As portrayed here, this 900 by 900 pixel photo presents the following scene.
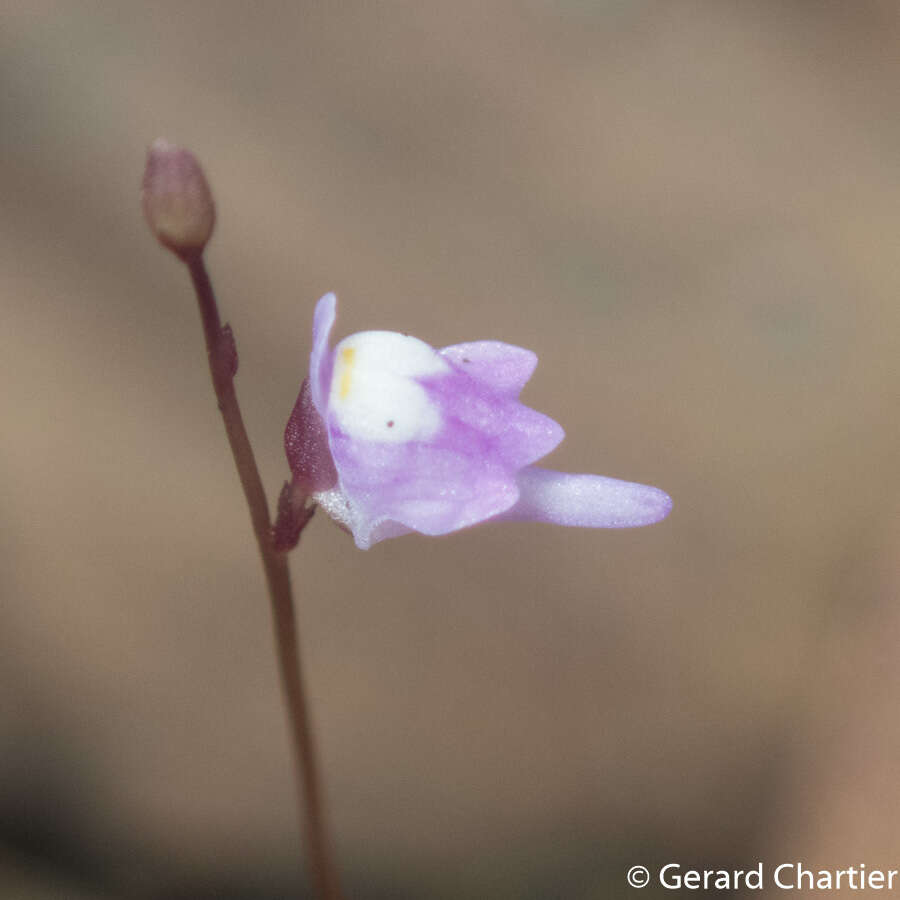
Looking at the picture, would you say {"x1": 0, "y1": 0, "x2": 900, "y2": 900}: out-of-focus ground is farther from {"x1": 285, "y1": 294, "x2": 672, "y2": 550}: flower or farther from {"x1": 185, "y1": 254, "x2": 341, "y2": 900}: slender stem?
{"x1": 285, "y1": 294, "x2": 672, "y2": 550}: flower

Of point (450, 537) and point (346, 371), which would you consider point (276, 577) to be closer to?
point (346, 371)

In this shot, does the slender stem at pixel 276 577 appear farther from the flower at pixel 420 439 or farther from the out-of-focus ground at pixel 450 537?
the out-of-focus ground at pixel 450 537

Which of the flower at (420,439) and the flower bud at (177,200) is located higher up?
the flower bud at (177,200)

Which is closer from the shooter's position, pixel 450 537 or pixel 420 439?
pixel 420 439

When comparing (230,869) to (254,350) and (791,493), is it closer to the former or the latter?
(254,350)

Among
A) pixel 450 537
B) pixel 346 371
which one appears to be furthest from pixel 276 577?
pixel 450 537

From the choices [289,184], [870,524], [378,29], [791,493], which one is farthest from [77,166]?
[870,524]

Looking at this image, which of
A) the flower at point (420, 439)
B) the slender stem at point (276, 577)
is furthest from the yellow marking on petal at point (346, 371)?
the slender stem at point (276, 577)
